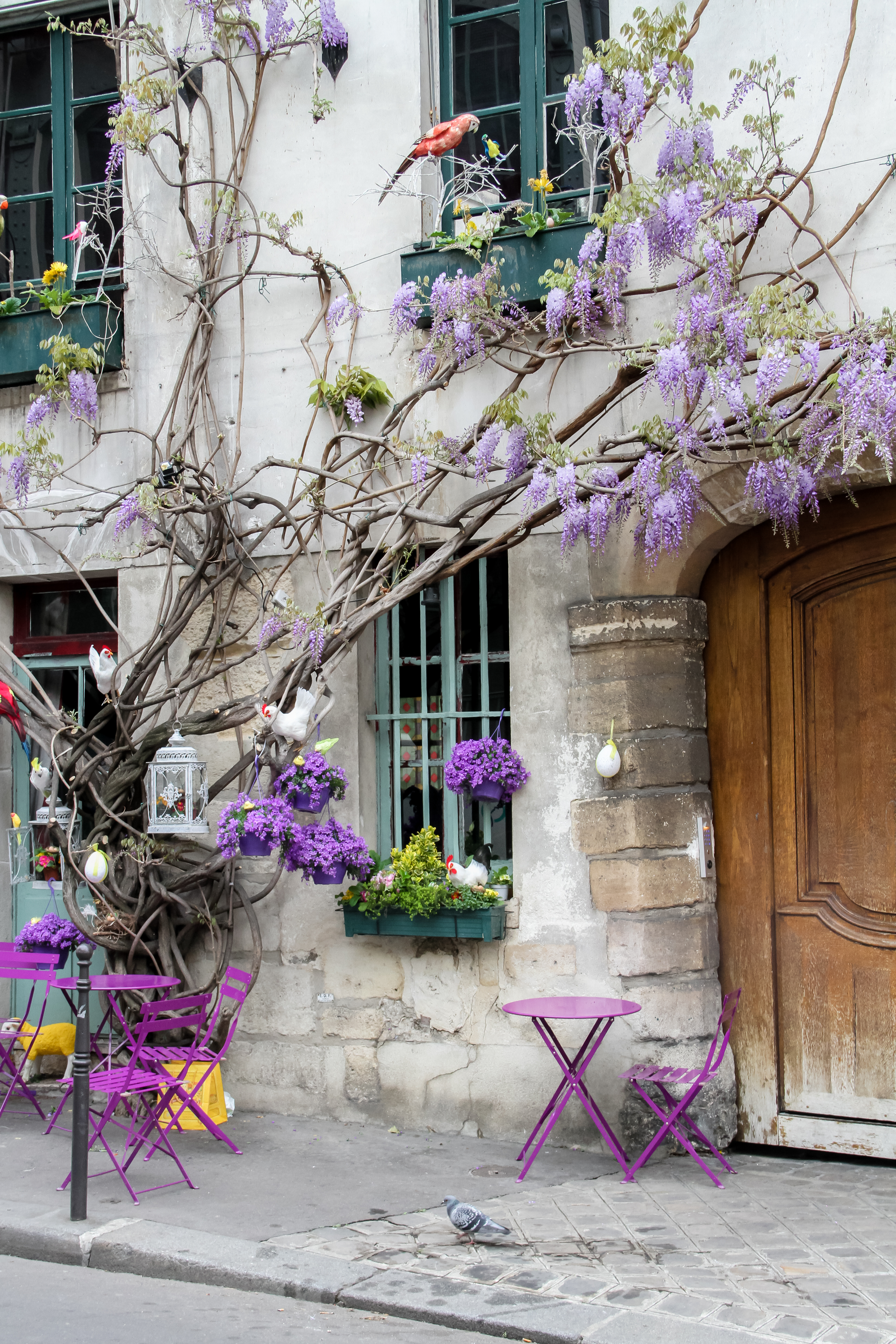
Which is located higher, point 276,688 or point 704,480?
point 704,480

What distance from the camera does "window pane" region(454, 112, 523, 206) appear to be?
6.41 metres

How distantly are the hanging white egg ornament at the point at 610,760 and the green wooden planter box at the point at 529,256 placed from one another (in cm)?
197

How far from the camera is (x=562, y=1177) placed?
212 inches

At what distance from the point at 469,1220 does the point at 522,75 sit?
193 inches

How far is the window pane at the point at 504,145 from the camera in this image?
6.41m

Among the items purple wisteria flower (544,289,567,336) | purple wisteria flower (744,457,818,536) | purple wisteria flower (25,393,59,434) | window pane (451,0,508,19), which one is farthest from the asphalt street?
window pane (451,0,508,19)

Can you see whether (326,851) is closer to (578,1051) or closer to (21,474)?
(578,1051)

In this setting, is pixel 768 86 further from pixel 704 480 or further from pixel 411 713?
pixel 411 713

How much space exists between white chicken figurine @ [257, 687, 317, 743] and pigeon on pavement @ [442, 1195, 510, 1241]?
212 centimetres

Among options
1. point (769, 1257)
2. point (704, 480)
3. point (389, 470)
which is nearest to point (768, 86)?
point (704, 480)

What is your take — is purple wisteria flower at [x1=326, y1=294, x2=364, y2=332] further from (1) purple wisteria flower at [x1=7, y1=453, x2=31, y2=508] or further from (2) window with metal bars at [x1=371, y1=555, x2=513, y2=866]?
(1) purple wisteria flower at [x1=7, y1=453, x2=31, y2=508]

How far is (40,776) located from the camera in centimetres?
657

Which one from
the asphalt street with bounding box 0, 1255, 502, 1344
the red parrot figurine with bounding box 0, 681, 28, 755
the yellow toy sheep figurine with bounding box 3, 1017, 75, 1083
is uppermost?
the red parrot figurine with bounding box 0, 681, 28, 755

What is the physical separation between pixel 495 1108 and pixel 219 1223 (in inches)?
62.1
